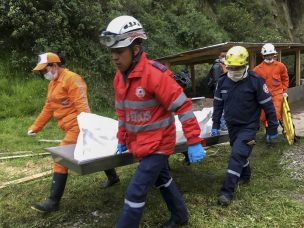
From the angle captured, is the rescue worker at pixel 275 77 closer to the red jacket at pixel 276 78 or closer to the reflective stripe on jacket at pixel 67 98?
the red jacket at pixel 276 78

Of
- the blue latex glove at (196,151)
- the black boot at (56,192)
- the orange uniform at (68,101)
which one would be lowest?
the black boot at (56,192)

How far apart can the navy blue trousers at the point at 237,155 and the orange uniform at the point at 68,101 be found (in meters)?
1.84

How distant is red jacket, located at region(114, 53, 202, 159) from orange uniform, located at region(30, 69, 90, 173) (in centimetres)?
113

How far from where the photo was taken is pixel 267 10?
86.8ft

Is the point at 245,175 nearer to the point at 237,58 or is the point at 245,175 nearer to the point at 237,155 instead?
the point at 237,155

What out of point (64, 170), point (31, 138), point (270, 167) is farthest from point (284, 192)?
point (31, 138)

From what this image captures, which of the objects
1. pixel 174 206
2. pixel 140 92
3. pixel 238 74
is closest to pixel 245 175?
pixel 238 74

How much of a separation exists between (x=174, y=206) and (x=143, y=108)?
1098 millimetres

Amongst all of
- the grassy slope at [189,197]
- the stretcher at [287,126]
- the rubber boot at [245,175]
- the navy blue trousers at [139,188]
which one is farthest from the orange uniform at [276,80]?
the navy blue trousers at [139,188]

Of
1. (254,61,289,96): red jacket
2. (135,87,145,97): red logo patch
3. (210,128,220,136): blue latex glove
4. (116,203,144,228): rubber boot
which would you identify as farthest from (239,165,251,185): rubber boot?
(254,61,289,96): red jacket

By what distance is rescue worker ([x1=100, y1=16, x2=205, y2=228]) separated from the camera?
368cm

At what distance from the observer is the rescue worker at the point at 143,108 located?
12.1 ft

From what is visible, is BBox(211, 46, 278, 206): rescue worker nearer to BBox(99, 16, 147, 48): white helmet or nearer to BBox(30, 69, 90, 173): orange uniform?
BBox(30, 69, 90, 173): orange uniform

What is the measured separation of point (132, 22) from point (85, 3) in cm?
1106
